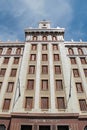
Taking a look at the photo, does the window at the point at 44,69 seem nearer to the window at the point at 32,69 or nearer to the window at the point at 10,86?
the window at the point at 32,69

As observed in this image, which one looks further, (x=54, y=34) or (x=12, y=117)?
(x=54, y=34)

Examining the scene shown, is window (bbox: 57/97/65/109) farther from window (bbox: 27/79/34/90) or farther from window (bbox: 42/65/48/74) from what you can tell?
window (bbox: 42/65/48/74)

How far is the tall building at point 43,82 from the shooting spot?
2758 cm

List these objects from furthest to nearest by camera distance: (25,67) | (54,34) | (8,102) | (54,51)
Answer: (54,34), (54,51), (25,67), (8,102)

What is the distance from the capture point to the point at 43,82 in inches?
1334

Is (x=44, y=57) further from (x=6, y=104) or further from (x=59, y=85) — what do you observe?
(x=6, y=104)

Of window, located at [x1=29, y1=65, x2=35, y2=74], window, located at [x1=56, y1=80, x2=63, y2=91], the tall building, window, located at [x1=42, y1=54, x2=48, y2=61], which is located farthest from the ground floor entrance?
window, located at [x1=42, y1=54, x2=48, y2=61]

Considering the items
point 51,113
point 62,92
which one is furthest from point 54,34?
point 51,113

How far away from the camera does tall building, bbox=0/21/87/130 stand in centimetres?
2758

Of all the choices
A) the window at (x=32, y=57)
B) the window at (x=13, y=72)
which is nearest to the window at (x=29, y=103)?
the window at (x=13, y=72)

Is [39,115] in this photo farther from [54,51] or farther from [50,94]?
[54,51]

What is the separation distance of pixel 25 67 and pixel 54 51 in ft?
26.7

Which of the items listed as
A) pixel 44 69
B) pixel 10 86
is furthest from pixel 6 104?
pixel 44 69

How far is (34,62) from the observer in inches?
1517
